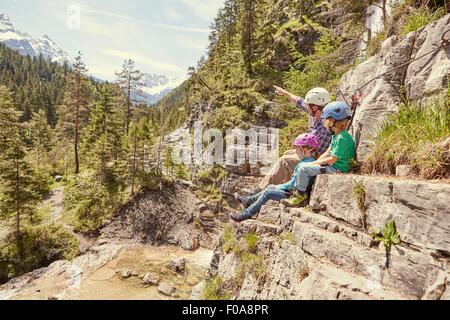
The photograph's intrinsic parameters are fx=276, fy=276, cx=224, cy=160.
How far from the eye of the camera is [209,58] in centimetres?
4997

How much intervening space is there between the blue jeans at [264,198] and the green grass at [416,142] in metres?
1.84

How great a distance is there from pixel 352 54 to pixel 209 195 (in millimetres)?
15839

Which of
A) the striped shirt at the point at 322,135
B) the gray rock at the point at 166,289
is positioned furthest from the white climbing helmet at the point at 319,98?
the gray rock at the point at 166,289

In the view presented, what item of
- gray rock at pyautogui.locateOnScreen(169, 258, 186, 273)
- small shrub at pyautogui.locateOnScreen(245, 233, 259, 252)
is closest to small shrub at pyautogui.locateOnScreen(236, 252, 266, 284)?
small shrub at pyautogui.locateOnScreen(245, 233, 259, 252)

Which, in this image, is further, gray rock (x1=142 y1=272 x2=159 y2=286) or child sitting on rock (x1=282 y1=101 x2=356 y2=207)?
gray rock (x1=142 y1=272 x2=159 y2=286)

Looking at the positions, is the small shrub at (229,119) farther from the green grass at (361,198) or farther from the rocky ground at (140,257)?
the green grass at (361,198)

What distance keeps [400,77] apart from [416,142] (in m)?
2.84

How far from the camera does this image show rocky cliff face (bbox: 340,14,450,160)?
216 inches

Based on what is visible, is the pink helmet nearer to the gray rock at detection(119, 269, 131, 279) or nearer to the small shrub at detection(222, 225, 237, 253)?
the small shrub at detection(222, 225, 237, 253)

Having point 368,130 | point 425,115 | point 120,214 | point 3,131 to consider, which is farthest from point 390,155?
point 3,131

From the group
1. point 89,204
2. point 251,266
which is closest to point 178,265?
point 89,204

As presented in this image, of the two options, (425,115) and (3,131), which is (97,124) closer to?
(3,131)

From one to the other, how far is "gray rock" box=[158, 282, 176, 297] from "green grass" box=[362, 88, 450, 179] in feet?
47.0

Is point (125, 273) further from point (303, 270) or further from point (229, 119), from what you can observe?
point (303, 270)
